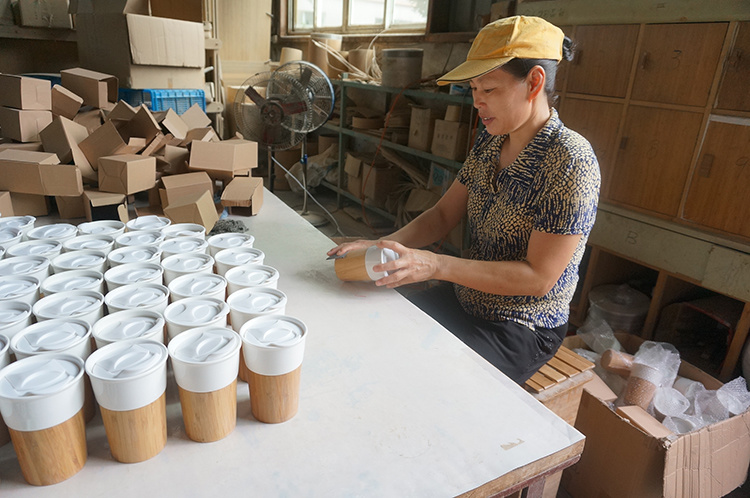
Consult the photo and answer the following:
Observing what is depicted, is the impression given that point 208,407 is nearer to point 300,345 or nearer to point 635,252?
point 300,345

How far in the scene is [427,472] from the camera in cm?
75

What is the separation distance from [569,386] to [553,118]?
91cm

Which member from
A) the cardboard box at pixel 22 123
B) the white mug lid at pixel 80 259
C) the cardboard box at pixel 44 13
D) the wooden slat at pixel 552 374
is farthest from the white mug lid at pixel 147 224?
the cardboard box at pixel 44 13

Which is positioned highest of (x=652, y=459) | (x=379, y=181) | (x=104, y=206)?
(x=104, y=206)

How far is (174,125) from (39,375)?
1.78m

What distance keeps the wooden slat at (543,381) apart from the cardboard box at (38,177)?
1.74 meters

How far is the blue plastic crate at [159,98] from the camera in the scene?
9.39 ft

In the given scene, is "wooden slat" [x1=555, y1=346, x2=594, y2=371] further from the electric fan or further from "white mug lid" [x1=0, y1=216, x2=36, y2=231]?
the electric fan

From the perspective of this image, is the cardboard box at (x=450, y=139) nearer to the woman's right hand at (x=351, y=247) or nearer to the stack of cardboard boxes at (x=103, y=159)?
the stack of cardboard boxes at (x=103, y=159)

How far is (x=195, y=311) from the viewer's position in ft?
2.82

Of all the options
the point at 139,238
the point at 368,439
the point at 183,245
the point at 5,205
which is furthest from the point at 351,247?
the point at 5,205

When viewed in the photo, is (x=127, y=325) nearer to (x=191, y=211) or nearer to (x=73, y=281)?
(x=73, y=281)

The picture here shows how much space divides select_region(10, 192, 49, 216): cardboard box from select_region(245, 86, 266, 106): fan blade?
1.71 m

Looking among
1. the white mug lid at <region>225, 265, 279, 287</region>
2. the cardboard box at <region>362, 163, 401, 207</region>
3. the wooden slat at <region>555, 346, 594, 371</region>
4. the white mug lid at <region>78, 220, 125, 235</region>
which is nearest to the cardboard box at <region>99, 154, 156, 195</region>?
the white mug lid at <region>78, 220, 125, 235</region>
